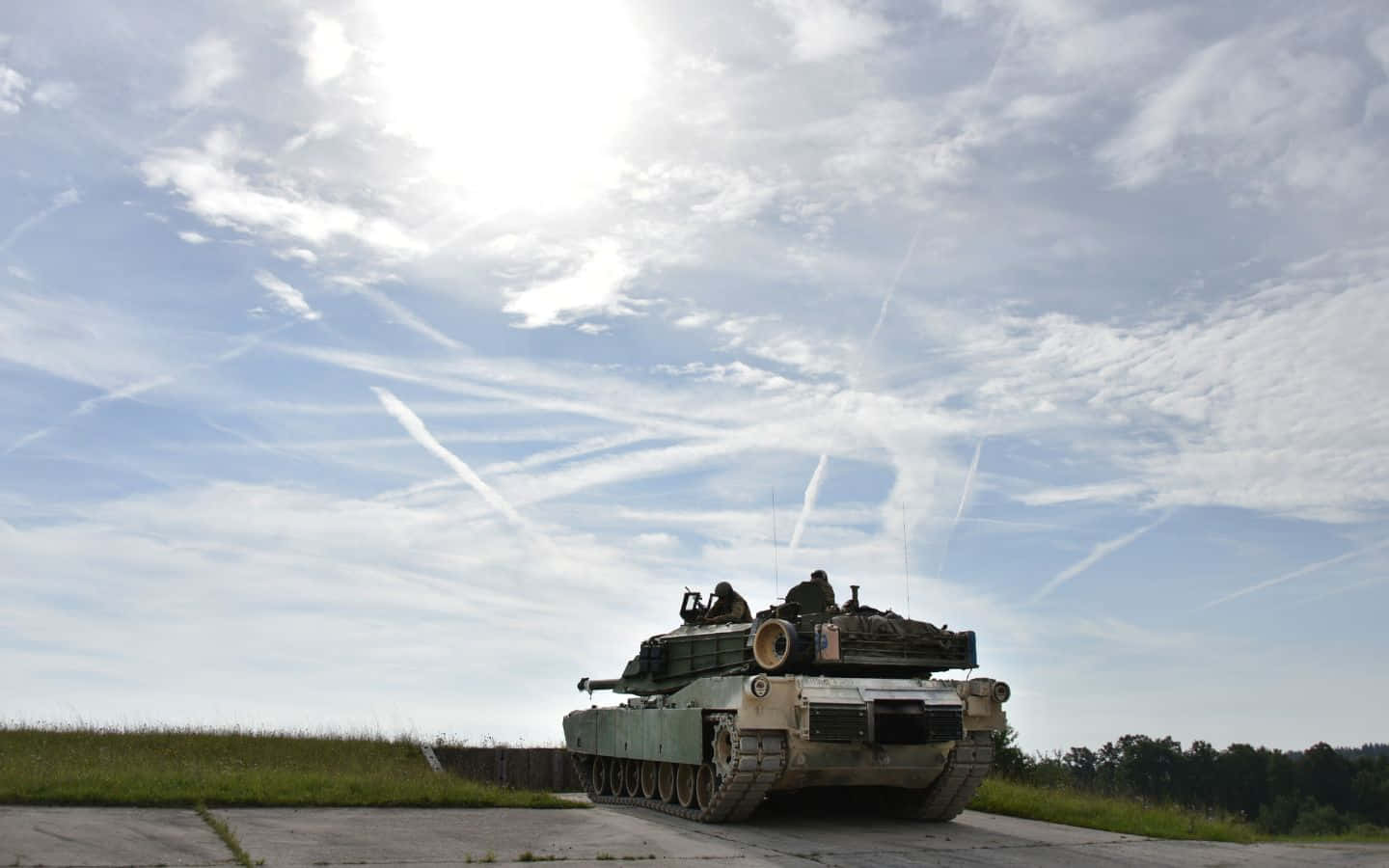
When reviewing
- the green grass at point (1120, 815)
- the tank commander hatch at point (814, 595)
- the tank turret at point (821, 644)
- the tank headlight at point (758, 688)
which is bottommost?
the green grass at point (1120, 815)

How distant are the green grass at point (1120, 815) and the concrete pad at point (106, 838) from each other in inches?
434

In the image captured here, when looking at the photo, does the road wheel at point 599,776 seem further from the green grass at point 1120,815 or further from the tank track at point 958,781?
the tank track at point 958,781

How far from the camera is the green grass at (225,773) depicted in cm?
1362

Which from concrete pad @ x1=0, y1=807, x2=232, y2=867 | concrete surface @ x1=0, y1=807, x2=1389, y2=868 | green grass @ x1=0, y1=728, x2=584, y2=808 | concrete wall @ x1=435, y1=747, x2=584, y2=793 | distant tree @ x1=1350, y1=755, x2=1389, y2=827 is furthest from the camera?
distant tree @ x1=1350, y1=755, x2=1389, y2=827

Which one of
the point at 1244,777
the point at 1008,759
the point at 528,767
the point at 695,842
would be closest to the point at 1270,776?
the point at 1244,777

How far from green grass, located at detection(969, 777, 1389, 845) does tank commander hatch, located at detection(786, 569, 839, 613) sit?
4.13m

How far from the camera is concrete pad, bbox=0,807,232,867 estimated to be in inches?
392

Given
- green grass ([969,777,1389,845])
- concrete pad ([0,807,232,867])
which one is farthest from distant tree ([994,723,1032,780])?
concrete pad ([0,807,232,867])

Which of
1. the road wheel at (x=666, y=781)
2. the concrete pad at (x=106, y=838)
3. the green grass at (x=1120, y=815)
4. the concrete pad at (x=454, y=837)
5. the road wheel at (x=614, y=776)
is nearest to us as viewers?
the concrete pad at (x=106, y=838)

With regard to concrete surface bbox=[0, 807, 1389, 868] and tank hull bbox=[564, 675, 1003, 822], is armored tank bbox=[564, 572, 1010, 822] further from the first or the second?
concrete surface bbox=[0, 807, 1389, 868]

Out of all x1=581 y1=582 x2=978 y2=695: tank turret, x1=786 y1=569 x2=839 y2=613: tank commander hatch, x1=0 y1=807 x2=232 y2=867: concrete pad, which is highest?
x1=786 y1=569 x2=839 y2=613: tank commander hatch

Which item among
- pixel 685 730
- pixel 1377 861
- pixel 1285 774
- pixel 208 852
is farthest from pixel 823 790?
pixel 1285 774

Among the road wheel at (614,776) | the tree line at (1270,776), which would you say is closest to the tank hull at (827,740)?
the road wheel at (614,776)

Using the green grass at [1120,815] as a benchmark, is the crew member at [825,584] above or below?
above
